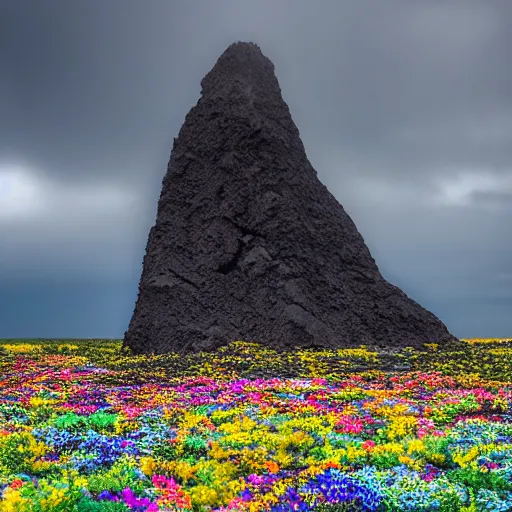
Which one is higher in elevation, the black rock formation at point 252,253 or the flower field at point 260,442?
the black rock formation at point 252,253

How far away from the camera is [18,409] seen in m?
16.4

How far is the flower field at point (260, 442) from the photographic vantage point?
935 cm

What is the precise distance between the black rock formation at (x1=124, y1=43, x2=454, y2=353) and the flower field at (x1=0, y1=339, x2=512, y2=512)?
30.5ft

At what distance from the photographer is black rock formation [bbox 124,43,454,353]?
33031 millimetres

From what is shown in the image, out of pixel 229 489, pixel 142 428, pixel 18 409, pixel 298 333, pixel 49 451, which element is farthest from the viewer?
pixel 298 333

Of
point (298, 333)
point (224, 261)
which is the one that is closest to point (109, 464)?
point (298, 333)

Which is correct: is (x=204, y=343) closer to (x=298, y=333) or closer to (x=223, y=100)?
(x=298, y=333)

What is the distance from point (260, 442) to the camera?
1230 cm

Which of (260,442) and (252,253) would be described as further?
(252,253)

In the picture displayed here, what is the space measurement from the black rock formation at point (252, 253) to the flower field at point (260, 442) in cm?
931

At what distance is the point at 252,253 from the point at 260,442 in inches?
894

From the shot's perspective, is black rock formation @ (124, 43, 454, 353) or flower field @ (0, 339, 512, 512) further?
black rock formation @ (124, 43, 454, 353)

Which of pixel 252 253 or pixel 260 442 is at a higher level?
pixel 252 253

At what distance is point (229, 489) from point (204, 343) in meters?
22.2
